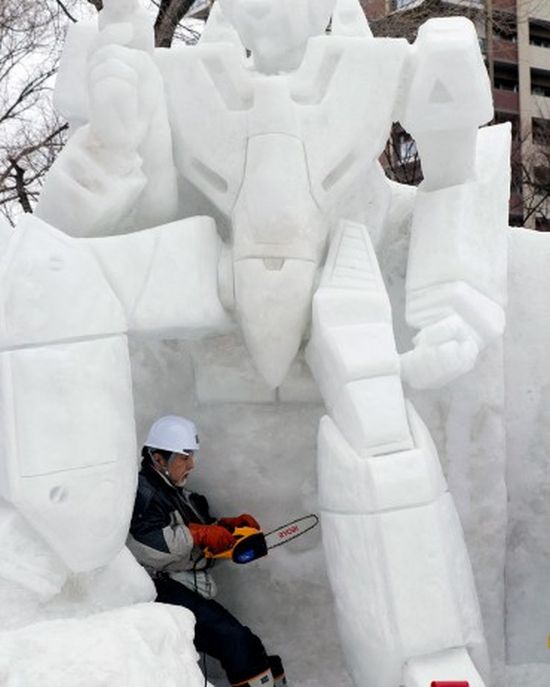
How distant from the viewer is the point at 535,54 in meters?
16.7

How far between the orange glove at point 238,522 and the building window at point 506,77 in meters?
14.2

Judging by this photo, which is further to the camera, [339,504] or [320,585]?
[320,585]

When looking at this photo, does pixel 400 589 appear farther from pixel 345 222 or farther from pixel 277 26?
pixel 277 26

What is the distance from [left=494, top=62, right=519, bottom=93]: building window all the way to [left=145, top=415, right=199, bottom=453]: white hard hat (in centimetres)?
1432

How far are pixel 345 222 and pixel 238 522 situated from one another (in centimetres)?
95

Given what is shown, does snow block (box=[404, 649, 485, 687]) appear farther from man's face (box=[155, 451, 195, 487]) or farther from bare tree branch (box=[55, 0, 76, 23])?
bare tree branch (box=[55, 0, 76, 23])

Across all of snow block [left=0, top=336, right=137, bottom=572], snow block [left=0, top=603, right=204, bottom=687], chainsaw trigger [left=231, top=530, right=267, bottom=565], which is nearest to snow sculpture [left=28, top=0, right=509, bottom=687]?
chainsaw trigger [left=231, top=530, right=267, bottom=565]

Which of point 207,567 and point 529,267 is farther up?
point 529,267

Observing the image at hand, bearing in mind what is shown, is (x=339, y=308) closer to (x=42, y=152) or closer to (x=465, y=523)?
(x=465, y=523)

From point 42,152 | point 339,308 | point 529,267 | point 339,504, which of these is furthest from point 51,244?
point 42,152

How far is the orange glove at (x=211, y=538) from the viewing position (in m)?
3.07

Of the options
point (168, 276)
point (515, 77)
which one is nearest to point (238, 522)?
point (168, 276)

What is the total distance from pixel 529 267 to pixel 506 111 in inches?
503

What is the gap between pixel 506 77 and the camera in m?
16.9
